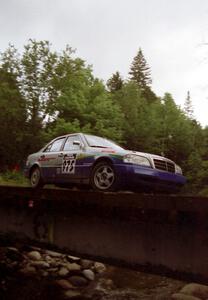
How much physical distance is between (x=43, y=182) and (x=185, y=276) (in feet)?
18.8

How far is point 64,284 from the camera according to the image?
11773 mm

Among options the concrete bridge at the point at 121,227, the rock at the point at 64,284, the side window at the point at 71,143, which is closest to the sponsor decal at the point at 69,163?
the side window at the point at 71,143

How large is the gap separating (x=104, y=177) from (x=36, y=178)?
302 cm

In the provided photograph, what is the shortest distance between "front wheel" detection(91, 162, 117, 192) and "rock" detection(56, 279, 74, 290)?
4.34 metres

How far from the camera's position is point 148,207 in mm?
5750

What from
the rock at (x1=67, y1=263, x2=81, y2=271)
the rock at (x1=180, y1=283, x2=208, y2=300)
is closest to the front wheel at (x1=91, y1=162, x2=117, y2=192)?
the rock at (x1=180, y1=283, x2=208, y2=300)

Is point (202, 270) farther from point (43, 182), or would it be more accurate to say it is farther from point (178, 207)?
point (43, 182)

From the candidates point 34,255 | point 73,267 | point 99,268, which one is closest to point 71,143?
point 73,267

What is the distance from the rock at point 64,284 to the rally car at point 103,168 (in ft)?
10.4

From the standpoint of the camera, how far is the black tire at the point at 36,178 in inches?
420

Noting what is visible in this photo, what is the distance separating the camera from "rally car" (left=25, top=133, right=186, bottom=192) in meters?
8.12

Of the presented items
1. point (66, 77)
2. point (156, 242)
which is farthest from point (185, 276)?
point (66, 77)

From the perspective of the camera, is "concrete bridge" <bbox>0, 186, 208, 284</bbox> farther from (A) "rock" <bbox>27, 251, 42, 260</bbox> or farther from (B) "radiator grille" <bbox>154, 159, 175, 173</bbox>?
(A) "rock" <bbox>27, 251, 42, 260</bbox>

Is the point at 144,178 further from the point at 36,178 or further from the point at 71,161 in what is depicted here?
the point at 36,178
